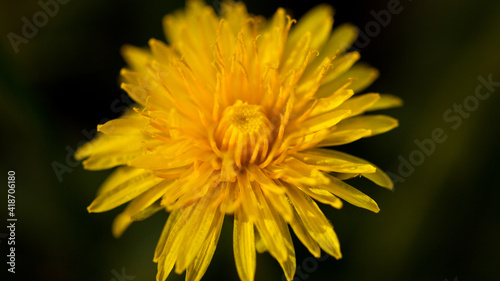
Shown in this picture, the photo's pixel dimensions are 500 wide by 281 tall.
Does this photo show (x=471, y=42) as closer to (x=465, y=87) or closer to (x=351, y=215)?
(x=465, y=87)

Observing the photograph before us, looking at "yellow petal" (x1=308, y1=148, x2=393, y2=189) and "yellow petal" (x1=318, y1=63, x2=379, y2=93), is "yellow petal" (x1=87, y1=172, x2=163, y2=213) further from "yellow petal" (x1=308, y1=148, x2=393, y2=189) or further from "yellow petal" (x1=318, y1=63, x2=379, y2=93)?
"yellow petal" (x1=318, y1=63, x2=379, y2=93)

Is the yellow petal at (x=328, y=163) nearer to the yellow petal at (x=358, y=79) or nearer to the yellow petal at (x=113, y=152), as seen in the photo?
the yellow petal at (x=358, y=79)

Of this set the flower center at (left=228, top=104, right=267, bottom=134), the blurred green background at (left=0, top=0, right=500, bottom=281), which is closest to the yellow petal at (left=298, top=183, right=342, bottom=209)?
the flower center at (left=228, top=104, right=267, bottom=134)

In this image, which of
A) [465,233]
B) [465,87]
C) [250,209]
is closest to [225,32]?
[250,209]

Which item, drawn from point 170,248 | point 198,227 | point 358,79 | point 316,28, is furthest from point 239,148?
point 316,28

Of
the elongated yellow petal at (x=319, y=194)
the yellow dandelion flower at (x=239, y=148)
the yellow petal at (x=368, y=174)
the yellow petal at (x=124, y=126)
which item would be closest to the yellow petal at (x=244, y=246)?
the yellow dandelion flower at (x=239, y=148)

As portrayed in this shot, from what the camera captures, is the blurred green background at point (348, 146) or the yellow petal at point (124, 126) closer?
the yellow petal at point (124, 126)

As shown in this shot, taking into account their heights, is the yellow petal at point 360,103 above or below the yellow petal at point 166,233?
below

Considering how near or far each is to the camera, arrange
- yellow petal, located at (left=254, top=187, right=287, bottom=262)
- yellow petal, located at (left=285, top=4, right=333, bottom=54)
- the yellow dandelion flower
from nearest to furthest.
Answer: yellow petal, located at (left=254, top=187, right=287, bottom=262) < the yellow dandelion flower < yellow petal, located at (left=285, top=4, right=333, bottom=54)

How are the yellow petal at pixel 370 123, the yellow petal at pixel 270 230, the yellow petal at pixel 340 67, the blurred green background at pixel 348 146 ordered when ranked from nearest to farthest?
the yellow petal at pixel 270 230, the yellow petal at pixel 370 123, the yellow petal at pixel 340 67, the blurred green background at pixel 348 146
